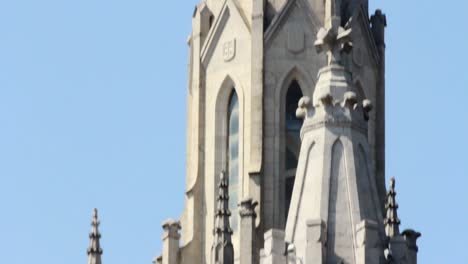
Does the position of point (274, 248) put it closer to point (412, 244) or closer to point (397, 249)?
point (397, 249)

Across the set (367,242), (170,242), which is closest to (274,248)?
(367,242)

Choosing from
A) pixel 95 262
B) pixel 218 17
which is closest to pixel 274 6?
pixel 218 17

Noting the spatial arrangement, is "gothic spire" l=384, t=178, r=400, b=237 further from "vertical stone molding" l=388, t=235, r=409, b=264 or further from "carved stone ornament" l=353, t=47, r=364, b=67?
"carved stone ornament" l=353, t=47, r=364, b=67

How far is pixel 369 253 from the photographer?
79.8 m

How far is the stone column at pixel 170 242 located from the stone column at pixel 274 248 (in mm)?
7606

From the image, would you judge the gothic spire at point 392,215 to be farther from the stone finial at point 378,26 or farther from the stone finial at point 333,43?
the stone finial at point 378,26

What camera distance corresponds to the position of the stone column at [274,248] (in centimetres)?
8012

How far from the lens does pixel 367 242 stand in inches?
3137

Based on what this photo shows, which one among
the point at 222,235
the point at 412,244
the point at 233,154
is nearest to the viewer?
the point at 412,244

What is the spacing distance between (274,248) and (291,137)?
391 inches

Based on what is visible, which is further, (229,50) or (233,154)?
(229,50)

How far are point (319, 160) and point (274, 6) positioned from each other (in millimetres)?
10048

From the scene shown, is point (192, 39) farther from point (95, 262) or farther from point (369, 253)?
point (369, 253)

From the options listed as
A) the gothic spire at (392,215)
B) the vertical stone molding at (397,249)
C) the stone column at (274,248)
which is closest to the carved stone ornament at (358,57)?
the gothic spire at (392,215)
